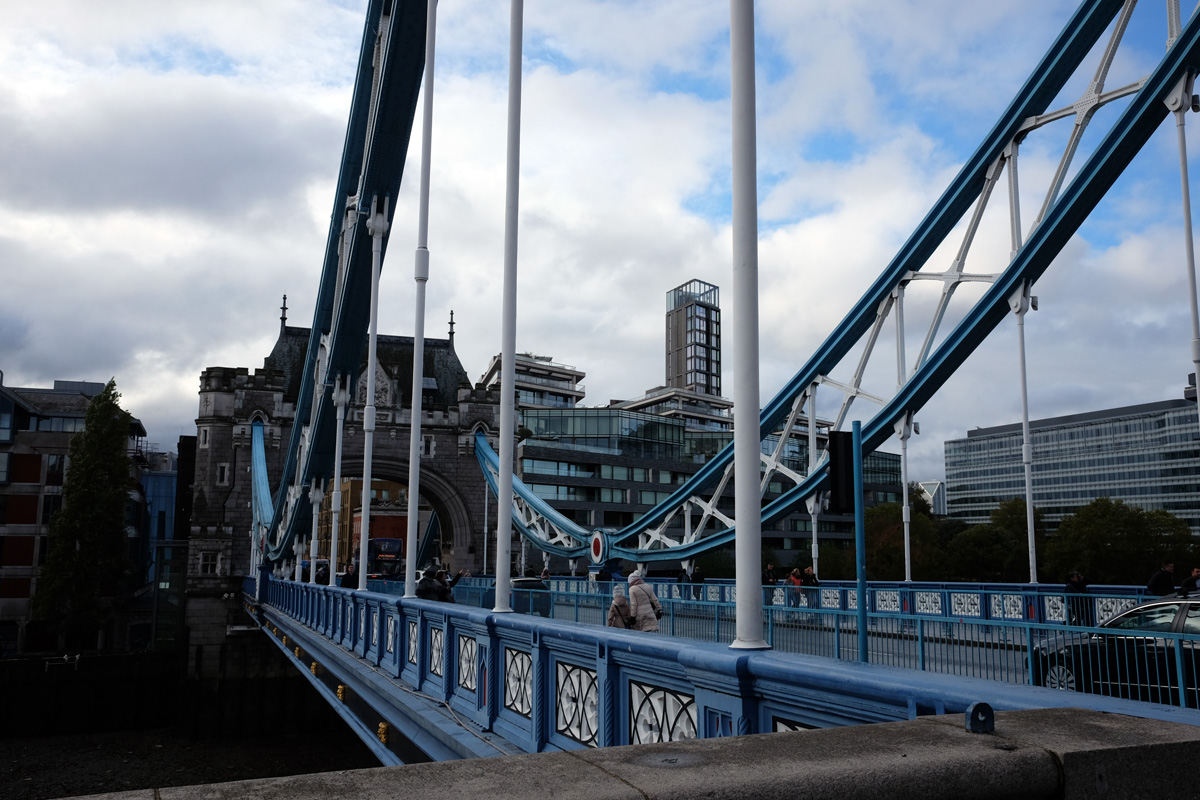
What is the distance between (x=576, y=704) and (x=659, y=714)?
45.6 inches

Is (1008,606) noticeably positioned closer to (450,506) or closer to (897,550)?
(450,506)

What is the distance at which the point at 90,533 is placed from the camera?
41.7 meters

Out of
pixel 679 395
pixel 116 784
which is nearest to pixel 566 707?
pixel 116 784

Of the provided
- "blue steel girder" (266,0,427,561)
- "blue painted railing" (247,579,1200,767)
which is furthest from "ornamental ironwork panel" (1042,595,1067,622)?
"blue steel girder" (266,0,427,561)

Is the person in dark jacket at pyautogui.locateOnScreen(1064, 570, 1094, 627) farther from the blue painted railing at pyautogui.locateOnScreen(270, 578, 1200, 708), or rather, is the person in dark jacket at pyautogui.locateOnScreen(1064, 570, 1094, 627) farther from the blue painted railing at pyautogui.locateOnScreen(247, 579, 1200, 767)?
the blue painted railing at pyautogui.locateOnScreen(247, 579, 1200, 767)

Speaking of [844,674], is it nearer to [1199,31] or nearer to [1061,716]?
[1061,716]

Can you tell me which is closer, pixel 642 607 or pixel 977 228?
pixel 642 607

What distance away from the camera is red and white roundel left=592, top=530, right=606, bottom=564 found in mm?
26016

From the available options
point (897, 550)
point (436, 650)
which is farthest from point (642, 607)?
point (897, 550)

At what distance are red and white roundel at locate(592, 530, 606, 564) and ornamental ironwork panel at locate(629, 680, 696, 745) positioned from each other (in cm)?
2099

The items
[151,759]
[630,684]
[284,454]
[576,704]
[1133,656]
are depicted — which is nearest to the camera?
[630,684]

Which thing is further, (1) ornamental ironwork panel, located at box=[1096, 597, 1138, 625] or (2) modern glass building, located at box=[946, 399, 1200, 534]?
(2) modern glass building, located at box=[946, 399, 1200, 534]

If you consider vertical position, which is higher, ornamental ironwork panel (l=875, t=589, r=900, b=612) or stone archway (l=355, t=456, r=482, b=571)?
stone archway (l=355, t=456, r=482, b=571)

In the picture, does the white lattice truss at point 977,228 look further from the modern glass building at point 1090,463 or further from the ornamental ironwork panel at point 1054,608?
the modern glass building at point 1090,463
